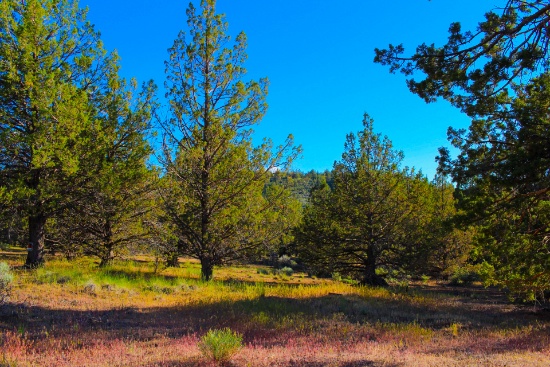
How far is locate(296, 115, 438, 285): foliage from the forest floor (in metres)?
4.28

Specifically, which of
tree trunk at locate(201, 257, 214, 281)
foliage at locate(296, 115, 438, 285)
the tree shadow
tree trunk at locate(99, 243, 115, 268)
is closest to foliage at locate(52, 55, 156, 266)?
tree trunk at locate(99, 243, 115, 268)

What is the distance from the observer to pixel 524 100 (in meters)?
7.75

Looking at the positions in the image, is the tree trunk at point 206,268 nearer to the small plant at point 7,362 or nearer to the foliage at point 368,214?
the foliage at point 368,214

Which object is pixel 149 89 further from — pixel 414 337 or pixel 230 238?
pixel 414 337

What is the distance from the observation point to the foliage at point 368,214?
16.4 m

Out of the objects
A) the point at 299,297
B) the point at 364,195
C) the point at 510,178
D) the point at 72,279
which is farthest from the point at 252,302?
the point at 364,195

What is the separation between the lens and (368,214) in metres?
16.6

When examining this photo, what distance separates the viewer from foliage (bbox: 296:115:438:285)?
53.9 ft

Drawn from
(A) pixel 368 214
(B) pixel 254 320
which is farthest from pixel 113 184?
(A) pixel 368 214

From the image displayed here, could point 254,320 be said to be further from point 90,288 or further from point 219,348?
point 90,288

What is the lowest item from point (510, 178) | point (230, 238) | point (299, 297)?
point (299, 297)

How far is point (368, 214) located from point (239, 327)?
10742mm

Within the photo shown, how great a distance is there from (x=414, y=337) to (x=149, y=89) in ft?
45.1

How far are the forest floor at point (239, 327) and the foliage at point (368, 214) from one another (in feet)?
14.0
